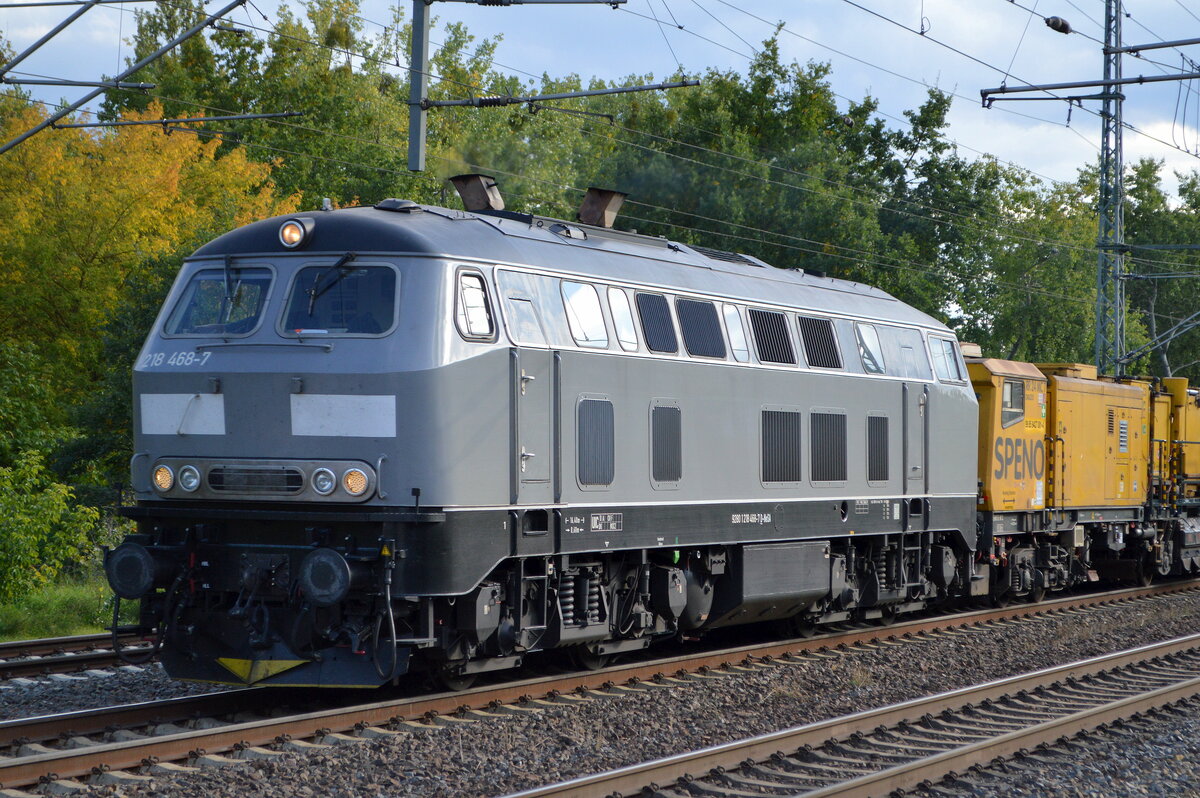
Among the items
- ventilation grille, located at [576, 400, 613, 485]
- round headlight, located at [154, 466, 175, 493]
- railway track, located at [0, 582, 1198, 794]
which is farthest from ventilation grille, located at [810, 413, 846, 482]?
round headlight, located at [154, 466, 175, 493]

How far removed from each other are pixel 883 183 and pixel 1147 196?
31155mm

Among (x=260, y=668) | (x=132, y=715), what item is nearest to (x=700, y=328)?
(x=260, y=668)

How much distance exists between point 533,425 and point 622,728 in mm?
2412

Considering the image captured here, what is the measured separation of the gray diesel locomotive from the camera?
9492 millimetres

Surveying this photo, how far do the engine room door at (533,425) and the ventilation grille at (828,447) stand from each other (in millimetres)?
3913

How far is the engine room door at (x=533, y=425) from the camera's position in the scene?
33.4 feet

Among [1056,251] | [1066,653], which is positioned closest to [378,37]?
[1056,251]

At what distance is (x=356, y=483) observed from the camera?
9461 millimetres

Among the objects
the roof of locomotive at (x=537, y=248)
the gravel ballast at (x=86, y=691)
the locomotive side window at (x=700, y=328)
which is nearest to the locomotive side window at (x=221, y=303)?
the roof of locomotive at (x=537, y=248)

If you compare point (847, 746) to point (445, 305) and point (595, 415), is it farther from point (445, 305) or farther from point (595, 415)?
point (445, 305)

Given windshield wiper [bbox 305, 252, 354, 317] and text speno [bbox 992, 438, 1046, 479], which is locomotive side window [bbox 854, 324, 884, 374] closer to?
text speno [bbox 992, 438, 1046, 479]

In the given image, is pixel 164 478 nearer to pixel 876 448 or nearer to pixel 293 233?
pixel 293 233

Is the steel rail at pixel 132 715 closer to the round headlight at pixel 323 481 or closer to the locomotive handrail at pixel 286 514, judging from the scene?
the locomotive handrail at pixel 286 514

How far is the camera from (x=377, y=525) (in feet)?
31.0
